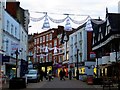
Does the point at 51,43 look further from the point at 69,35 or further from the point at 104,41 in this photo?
the point at 104,41

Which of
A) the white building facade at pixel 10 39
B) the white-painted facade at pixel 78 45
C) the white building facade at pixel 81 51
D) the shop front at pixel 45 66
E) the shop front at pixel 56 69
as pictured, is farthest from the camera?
the shop front at pixel 45 66

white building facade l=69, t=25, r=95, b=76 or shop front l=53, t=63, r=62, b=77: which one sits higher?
white building facade l=69, t=25, r=95, b=76

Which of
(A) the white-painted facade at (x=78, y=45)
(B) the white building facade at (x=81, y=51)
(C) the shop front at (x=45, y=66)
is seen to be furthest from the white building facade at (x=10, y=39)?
(C) the shop front at (x=45, y=66)

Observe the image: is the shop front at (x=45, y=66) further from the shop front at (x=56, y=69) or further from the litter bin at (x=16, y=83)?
the litter bin at (x=16, y=83)

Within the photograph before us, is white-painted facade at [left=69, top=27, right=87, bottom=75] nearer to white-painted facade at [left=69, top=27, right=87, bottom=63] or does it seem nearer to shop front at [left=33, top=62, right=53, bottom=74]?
white-painted facade at [left=69, top=27, right=87, bottom=63]

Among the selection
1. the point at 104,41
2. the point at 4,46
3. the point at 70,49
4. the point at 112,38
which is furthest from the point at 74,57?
the point at 4,46

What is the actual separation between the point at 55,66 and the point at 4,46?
61617 mm

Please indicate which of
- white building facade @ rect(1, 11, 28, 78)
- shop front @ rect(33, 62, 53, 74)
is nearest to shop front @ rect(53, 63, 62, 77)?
shop front @ rect(33, 62, 53, 74)

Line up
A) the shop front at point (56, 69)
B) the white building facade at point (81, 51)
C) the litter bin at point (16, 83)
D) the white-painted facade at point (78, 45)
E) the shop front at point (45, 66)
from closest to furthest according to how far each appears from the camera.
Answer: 1. the litter bin at point (16, 83)
2. the white building facade at point (81, 51)
3. the white-painted facade at point (78, 45)
4. the shop front at point (56, 69)
5. the shop front at point (45, 66)

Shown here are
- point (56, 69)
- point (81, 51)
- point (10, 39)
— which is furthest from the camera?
point (56, 69)

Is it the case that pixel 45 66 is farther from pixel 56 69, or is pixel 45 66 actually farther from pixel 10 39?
pixel 10 39

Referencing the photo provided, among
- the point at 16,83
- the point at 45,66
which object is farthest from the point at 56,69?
the point at 16,83

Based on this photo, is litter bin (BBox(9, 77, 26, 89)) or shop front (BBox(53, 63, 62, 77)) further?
shop front (BBox(53, 63, 62, 77))

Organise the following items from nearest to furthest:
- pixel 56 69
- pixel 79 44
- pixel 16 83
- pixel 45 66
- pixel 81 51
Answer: pixel 16 83 → pixel 81 51 → pixel 79 44 → pixel 56 69 → pixel 45 66
